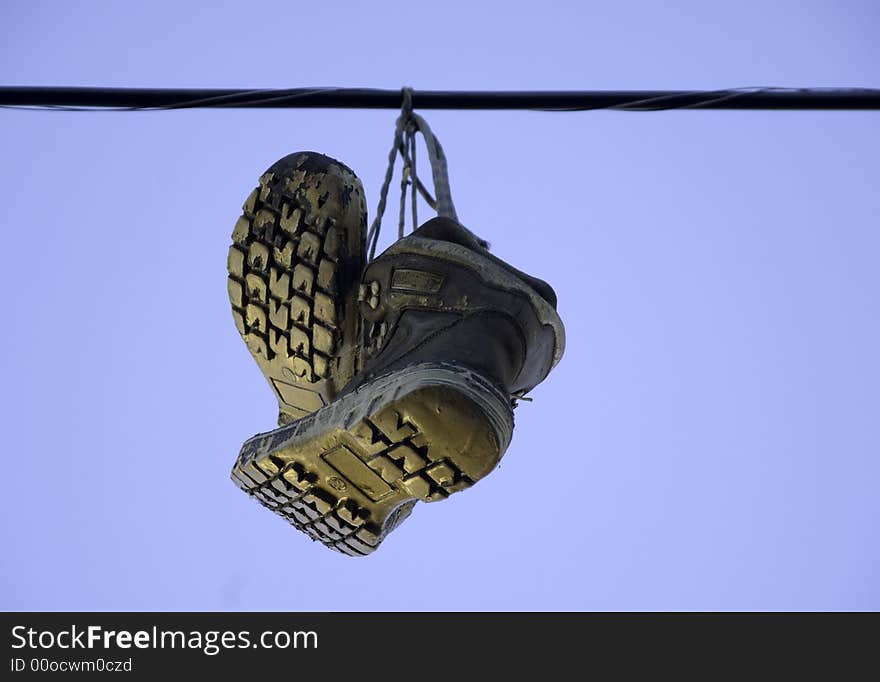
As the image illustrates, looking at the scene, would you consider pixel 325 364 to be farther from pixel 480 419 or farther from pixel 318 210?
pixel 480 419

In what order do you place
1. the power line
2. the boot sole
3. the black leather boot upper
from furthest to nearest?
the power line
the black leather boot upper
the boot sole

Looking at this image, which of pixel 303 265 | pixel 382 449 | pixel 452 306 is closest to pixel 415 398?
pixel 382 449

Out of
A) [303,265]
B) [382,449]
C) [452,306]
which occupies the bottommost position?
[382,449]

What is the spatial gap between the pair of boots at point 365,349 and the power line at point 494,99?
278 mm

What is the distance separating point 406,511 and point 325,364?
0.40 meters

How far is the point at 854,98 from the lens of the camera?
287 centimetres

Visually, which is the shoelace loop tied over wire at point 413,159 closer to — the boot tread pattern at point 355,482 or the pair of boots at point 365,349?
the pair of boots at point 365,349

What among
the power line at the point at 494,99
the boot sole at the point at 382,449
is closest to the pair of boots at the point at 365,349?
the boot sole at the point at 382,449

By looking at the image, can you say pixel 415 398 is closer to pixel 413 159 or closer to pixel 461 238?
pixel 461 238

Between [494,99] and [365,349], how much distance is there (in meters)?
0.81

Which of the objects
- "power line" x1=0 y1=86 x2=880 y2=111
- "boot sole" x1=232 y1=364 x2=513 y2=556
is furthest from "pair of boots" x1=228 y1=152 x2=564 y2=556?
"power line" x1=0 y1=86 x2=880 y2=111

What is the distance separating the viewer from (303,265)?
246 cm

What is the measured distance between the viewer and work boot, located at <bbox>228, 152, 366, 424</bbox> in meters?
2.48

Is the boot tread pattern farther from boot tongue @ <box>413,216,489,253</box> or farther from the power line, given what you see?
the power line
